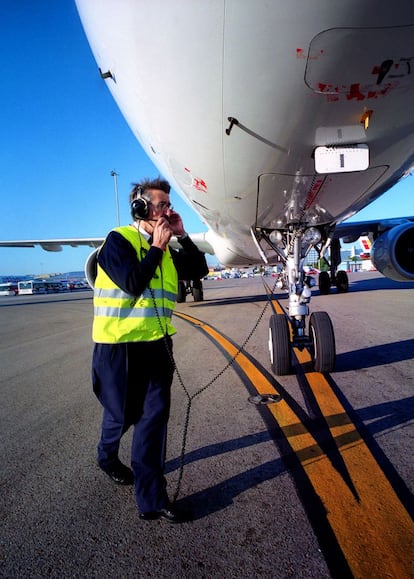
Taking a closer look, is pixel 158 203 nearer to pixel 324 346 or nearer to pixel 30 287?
pixel 324 346

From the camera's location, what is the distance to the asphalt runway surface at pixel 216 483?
129 centimetres

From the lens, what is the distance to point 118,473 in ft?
5.91

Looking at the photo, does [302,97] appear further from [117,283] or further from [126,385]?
[126,385]

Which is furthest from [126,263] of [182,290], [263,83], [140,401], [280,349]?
[182,290]

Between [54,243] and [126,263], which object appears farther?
[54,243]

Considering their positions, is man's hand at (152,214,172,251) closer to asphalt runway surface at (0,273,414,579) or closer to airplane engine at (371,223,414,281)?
asphalt runway surface at (0,273,414,579)

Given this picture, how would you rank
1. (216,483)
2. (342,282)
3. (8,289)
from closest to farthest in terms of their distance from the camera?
(216,483)
(342,282)
(8,289)

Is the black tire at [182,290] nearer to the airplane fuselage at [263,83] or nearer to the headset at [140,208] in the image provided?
the airplane fuselage at [263,83]

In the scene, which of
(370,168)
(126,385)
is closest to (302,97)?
(370,168)

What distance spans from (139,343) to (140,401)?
288 millimetres

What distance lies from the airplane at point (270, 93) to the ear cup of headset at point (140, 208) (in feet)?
3.35

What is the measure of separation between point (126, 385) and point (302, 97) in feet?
6.43

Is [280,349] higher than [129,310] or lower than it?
lower

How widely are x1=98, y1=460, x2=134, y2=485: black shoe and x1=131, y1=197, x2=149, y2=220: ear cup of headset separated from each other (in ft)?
4.32
